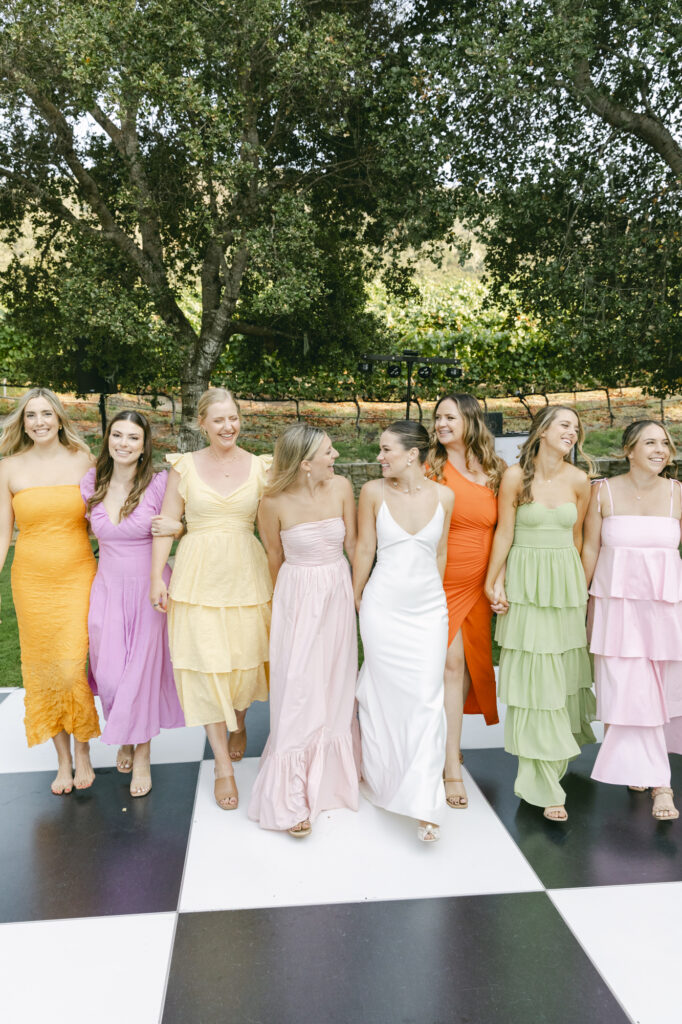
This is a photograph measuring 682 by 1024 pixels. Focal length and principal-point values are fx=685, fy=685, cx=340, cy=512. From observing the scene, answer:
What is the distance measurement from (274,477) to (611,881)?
1.87 metres

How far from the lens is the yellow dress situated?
2746mm

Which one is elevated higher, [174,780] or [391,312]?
[391,312]

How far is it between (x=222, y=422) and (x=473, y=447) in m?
1.05

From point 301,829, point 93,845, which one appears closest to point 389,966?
point 301,829

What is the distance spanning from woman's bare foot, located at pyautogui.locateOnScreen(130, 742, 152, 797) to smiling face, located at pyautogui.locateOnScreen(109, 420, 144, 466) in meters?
1.25

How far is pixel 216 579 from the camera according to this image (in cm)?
275

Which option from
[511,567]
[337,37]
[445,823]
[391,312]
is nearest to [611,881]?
[445,823]

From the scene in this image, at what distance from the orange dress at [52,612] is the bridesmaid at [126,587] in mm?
72

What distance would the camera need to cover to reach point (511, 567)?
2826 millimetres

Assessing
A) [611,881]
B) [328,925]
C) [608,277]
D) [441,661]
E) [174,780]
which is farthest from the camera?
[608,277]

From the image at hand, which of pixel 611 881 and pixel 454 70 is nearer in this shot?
pixel 611 881

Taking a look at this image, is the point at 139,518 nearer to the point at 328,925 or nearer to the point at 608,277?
the point at 328,925

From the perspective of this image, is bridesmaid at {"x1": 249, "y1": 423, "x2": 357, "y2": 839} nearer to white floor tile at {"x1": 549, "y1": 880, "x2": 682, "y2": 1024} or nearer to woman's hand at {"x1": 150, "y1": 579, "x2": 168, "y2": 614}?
woman's hand at {"x1": 150, "y1": 579, "x2": 168, "y2": 614}

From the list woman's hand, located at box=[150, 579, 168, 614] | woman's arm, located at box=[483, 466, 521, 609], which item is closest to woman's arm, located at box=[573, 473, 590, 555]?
woman's arm, located at box=[483, 466, 521, 609]
